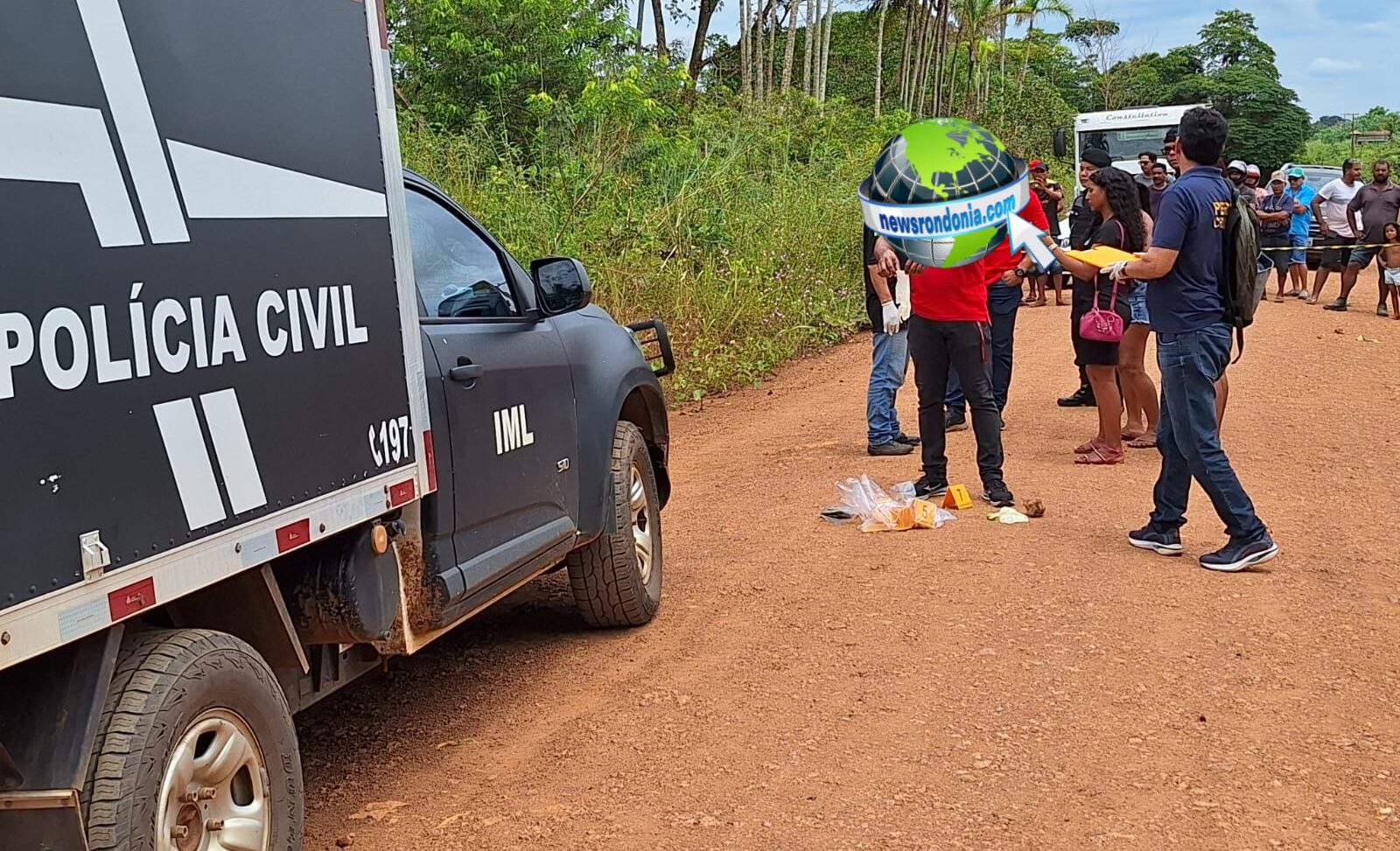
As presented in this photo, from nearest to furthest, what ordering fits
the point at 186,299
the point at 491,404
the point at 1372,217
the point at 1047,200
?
the point at 186,299, the point at 491,404, the point at 1047,200, the point at 1372,217

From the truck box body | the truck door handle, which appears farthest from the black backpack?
the truck box body

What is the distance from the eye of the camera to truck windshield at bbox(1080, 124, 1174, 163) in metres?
23.8

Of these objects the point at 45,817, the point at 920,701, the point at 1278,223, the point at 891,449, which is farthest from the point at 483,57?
the point at 45,817

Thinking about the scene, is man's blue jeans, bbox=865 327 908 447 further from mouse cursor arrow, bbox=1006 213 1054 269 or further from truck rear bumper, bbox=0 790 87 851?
truck rear bumper, bbox=0 790 87 851

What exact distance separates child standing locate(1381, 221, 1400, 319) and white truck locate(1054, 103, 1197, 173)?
7402 millimetres

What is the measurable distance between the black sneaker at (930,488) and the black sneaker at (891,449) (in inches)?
51.4

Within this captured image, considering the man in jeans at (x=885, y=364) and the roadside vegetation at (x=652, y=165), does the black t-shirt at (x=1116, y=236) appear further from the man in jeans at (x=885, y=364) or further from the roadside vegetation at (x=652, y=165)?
the roadside vegetation at (x=652, y=165)

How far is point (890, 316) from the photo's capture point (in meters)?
8.74

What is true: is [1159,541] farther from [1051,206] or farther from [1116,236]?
[1051,206]

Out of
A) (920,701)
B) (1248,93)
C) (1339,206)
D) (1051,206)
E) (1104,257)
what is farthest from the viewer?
(1248,93)

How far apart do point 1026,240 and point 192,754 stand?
4182 millimetres

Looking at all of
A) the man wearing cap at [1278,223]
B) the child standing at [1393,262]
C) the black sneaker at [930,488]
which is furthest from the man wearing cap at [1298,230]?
the black sneaker at [930,488]

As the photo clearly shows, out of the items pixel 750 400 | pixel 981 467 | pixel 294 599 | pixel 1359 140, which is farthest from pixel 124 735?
pixel 1359 140

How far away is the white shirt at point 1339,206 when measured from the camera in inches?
674
